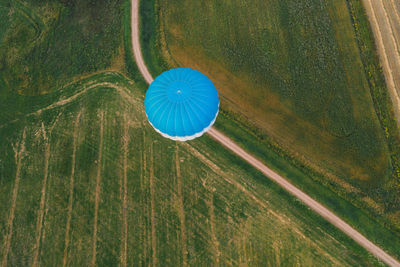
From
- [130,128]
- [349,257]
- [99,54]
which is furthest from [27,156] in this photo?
[349,257]

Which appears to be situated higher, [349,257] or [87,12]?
[87,12]

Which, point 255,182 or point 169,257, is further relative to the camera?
point 255,182

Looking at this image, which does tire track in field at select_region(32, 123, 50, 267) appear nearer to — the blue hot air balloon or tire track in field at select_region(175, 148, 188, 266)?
the blue hot air balloon

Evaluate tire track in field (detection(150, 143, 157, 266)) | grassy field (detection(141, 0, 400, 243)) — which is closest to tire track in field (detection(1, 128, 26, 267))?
tire track in field (detection(150, 143, 157, 266))

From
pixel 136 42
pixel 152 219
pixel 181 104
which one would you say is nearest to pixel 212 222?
pixel 152 219

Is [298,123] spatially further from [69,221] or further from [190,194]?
[69,221]

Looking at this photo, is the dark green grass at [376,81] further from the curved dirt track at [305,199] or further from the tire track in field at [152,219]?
the tire track in field at [152,219]
